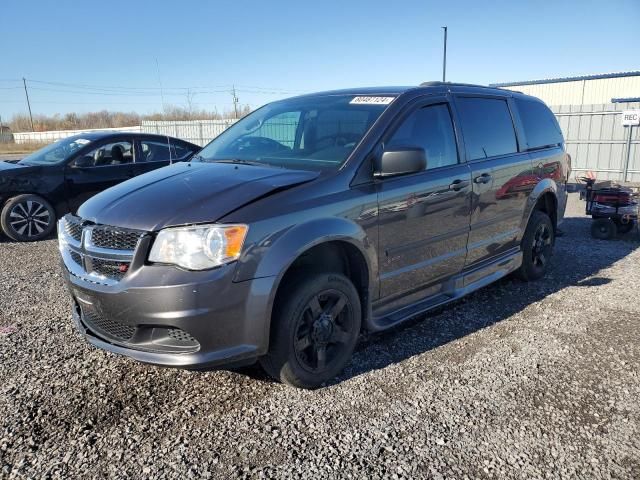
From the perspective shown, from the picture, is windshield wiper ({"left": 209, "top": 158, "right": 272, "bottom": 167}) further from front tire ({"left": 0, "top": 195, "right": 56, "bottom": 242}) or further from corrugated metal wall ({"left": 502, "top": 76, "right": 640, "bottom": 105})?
corrugated metal wall ({"left": 502, "top": 76, "right": 640, "bottom": 105})

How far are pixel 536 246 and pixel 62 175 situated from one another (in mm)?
6764

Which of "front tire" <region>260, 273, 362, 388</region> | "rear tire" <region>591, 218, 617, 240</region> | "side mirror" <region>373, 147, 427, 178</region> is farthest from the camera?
"rear tire" <region>591, 218, 617, 240</region>

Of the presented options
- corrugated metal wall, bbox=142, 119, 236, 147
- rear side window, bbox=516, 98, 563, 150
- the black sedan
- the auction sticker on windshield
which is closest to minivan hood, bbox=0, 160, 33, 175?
the black sedan

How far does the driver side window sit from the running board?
613 centimetres

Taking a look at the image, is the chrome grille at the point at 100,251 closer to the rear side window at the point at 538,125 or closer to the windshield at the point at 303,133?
the windshield at the point at 303,133

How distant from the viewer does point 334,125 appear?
3.78 meters

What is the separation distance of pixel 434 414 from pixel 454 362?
736 mm

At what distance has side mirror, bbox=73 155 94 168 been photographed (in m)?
7.87

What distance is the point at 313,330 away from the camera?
316 cm

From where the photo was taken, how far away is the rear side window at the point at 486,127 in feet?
14.3

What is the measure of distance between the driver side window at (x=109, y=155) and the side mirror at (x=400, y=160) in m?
6.13

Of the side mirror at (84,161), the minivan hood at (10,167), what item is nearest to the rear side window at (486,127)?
the side mirror at (84,161)

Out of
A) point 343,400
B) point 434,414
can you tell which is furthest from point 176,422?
point 434,414

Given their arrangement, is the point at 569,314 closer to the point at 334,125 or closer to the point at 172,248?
the point at 334,125
